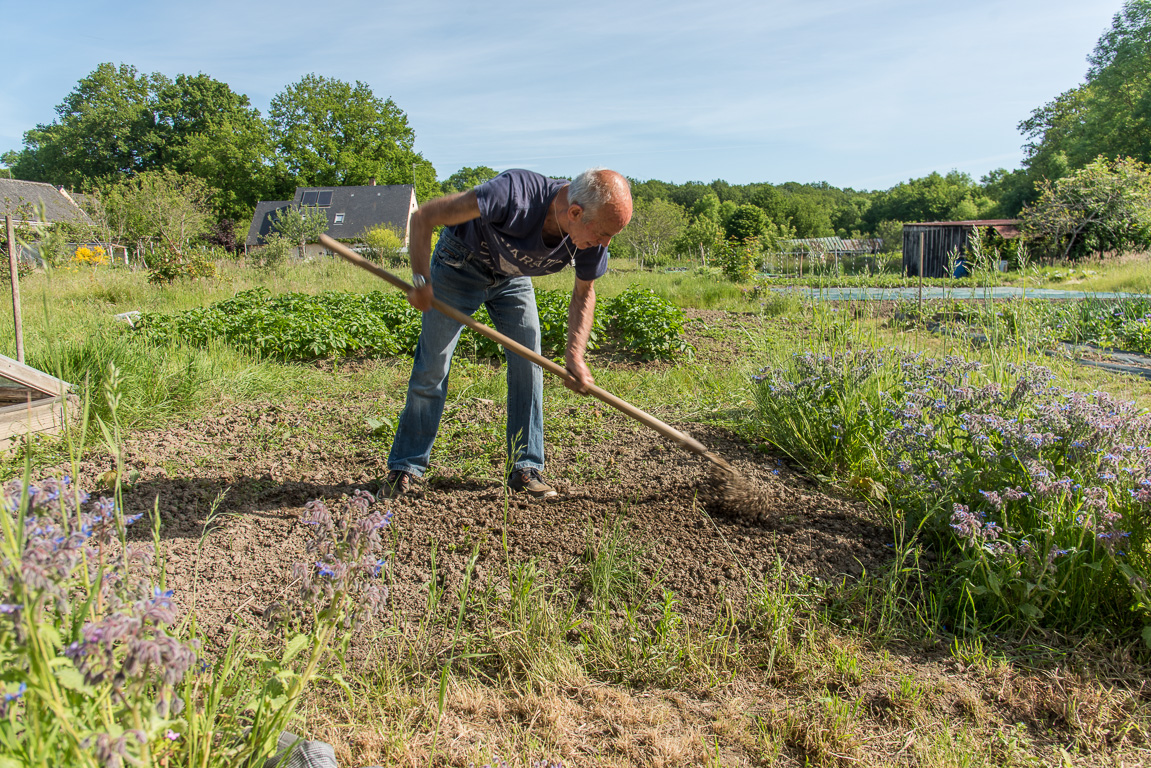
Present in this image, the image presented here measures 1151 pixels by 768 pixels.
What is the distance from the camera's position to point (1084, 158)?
1495 inches

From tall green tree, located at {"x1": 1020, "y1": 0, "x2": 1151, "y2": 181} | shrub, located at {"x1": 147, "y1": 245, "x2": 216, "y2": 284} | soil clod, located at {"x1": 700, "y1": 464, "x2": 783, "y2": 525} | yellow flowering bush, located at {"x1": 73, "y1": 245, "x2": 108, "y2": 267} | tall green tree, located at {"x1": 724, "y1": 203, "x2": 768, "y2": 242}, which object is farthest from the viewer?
tall green tree, located at {"x1": 724, "y1": 203, "x2": 768, "y2": 242}

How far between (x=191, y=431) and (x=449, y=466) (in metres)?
1.67

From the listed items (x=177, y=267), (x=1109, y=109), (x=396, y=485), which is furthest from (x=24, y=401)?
(x=1109, y=109)

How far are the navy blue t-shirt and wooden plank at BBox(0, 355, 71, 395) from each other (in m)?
2.44

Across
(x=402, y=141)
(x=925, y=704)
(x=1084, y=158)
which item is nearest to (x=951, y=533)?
(x=925, y=704)

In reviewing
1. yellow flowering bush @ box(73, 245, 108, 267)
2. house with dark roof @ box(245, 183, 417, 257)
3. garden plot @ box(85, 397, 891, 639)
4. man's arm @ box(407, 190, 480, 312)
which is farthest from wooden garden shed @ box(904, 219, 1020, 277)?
man's arm @ box(407, 190, 480, 312)

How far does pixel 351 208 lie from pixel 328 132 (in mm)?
9904

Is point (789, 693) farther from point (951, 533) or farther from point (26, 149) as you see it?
point (26, 149)

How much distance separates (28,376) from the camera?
3.46 metres

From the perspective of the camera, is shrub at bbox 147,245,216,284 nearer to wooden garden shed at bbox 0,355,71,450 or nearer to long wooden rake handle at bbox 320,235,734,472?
wooden garden shed at bbox 0,355,71,450

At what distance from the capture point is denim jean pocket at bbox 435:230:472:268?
2969 millimetres

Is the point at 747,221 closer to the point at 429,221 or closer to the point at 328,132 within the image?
the point at 328,132

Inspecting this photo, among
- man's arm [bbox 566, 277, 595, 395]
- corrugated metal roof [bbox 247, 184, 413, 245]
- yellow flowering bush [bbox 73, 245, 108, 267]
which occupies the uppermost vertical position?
corrugated metal roof [bbox 247, 184, 413, 245]

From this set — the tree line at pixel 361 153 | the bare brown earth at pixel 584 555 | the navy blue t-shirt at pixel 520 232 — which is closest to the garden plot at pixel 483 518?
the bare brown earth at pixel 584 555
